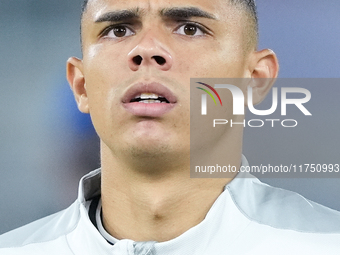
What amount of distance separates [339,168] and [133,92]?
1280mm

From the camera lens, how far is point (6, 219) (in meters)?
2.54

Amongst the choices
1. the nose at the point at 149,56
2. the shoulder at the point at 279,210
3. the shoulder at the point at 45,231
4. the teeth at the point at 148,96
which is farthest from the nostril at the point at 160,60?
the shoulder at the point at 45,231

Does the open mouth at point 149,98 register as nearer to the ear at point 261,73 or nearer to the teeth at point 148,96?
the teeth at point 148,96

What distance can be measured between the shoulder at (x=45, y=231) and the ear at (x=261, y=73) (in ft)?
2.65

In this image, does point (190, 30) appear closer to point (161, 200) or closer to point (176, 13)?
point (176, 13)

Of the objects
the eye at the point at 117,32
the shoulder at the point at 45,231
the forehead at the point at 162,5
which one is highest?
the forehead at the point at 162,5

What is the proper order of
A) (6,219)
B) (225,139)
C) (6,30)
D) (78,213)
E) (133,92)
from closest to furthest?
(133,92) < (225,139) < (78,213) < (6,219) < (6,30)

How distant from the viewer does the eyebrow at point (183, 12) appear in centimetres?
160

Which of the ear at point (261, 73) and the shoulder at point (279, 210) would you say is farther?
the ear at point (261, 73)

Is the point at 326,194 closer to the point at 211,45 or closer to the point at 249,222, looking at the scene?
the point at 249,222

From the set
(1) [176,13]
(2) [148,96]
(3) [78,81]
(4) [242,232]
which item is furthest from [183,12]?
(4) [242,232]

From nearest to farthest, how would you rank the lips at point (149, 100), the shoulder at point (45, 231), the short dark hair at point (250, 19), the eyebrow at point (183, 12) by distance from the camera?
the lips at point (149, 100), the eyebrow at point (183, 12), the short dark hair at point (250, 19), the shoulder at point (45, 231)

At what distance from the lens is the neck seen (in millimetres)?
1614

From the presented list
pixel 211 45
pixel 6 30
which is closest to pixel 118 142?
pixel 211 45
